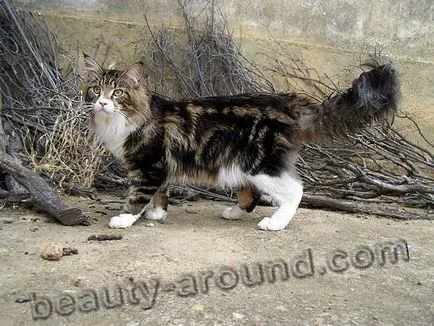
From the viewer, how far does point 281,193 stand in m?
3.86

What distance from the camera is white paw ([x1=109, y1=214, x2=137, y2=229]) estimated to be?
3758 mm

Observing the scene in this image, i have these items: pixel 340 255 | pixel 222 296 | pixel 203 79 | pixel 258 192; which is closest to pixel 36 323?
pixel 222 296

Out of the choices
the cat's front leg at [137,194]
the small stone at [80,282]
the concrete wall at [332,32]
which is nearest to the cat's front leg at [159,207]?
the cat's front leg at [137,194]

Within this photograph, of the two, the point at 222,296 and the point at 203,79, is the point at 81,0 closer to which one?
the point at 203,79

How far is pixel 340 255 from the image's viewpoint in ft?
10.9

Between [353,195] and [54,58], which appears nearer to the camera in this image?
[353,195]

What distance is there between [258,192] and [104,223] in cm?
121

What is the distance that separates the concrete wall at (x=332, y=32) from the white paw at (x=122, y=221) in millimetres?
2763

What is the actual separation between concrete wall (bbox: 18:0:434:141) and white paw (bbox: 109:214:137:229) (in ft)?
9.07

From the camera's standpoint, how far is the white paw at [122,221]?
3758mm

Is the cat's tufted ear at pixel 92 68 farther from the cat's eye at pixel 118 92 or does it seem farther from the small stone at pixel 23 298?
the small stone at pixel 23 298

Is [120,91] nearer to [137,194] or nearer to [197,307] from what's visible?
[137,194]

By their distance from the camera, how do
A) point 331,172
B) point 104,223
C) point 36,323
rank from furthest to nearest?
point 331,172, point 104,223, point 36,323

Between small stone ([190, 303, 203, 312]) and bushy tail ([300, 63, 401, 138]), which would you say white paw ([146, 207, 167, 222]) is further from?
small stone ([190, 303, 203, 312])
